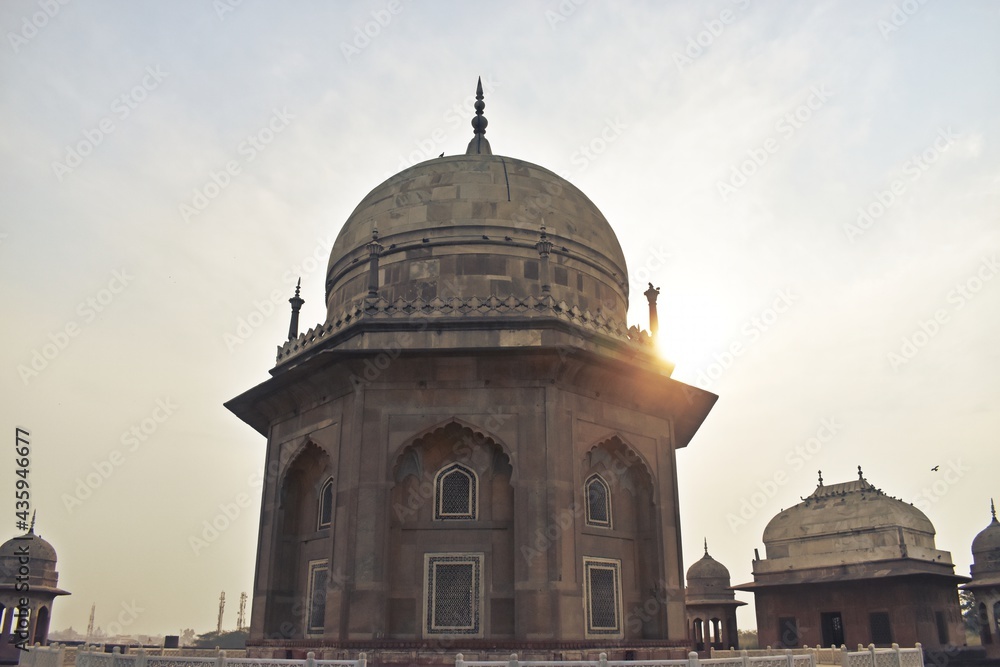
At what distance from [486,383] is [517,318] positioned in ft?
4.68

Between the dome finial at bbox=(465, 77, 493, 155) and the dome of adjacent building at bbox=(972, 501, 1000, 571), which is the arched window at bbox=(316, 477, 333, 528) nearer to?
the dome finial at bbox=(465, 77, 493, 155)

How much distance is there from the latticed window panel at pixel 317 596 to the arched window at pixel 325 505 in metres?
0.77

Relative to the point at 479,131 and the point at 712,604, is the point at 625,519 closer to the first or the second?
the point at 479,131

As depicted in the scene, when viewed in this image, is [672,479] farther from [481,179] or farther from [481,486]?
[481,179]

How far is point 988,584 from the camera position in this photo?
34.7 m

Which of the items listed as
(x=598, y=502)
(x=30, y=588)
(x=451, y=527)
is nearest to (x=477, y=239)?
(x=598, y=502)

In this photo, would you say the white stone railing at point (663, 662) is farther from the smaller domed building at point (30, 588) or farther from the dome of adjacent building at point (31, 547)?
the dome of adjacent building at point (31, 547)

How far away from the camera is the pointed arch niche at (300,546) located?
632 inches

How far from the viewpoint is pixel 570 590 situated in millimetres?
14109

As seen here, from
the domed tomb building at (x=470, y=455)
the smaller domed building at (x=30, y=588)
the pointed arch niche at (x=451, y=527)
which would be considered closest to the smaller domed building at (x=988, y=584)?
the domed tomb building at (x=470, y=455)

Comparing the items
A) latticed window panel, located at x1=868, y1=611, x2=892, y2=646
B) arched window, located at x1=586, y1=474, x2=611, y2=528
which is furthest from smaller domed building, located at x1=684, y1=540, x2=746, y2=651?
arched window, located at x1=586, y1=474, x2=611, y2=528

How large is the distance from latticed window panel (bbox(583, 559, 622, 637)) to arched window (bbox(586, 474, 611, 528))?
0.78m

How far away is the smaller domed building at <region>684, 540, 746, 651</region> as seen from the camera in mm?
37344

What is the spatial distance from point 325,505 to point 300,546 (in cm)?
128
